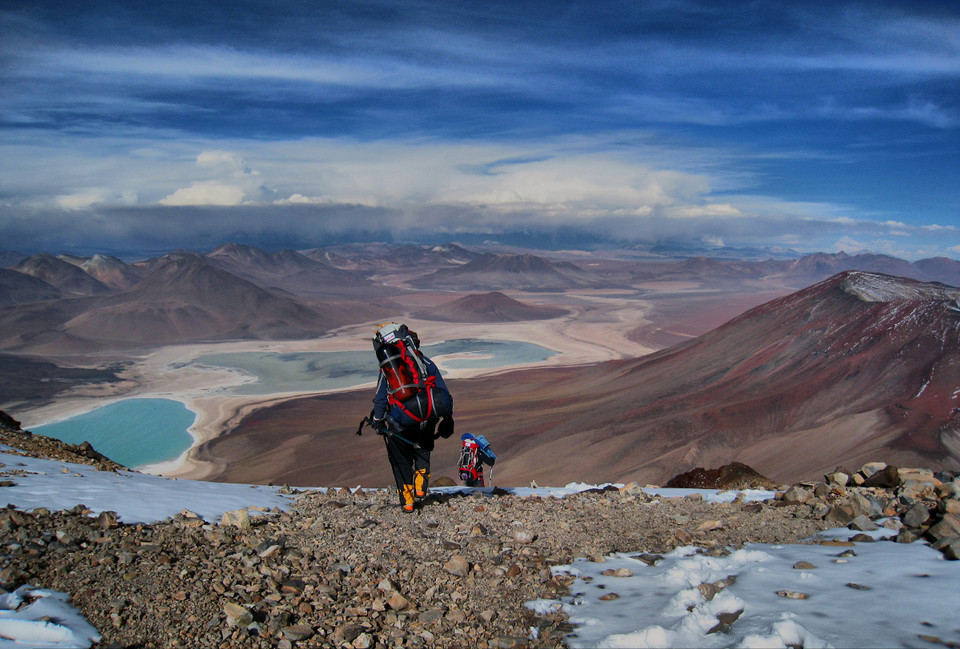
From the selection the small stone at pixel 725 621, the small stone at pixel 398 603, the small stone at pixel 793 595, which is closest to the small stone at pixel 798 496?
the small stone at pixel 793 595

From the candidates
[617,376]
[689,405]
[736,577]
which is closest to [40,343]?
[617,376]

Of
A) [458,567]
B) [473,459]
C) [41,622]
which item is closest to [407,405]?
[458,567]

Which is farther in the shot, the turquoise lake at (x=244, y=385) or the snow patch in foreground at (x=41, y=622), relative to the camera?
the turquoise lake at (x=244, y=385)

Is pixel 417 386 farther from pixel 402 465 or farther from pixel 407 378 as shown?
pixel 402 465

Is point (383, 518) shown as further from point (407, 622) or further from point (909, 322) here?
point (909, 322)

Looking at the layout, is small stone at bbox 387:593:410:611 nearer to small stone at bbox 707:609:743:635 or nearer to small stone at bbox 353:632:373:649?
Answer: small stone at bbox 353:632:373:649

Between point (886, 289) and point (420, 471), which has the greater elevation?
point (886, 289)

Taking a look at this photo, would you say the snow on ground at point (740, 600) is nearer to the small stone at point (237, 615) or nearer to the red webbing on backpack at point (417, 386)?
the small stone at point (237, 615)
